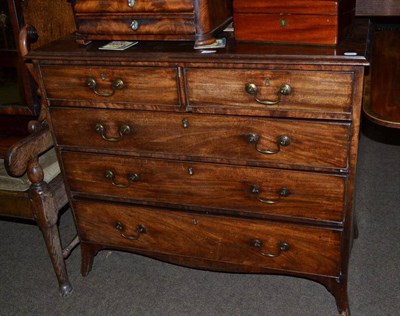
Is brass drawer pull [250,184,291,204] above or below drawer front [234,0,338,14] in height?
below

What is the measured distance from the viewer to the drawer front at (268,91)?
5.95 ft

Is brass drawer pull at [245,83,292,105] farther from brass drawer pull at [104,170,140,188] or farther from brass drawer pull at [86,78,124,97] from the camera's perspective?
brass drawer pull at [104,170,140,188]

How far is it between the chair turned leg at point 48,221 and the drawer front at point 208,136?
0.26m

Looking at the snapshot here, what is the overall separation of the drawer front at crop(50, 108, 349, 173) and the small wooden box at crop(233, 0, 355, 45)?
311 mm

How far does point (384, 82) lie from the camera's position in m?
2.16

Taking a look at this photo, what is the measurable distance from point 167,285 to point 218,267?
362 millimetres

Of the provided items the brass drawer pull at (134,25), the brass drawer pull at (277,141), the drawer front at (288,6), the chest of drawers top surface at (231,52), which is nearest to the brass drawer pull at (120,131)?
the chest of drawers top surface at (231,52)

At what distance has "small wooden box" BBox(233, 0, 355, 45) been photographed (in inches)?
73.3

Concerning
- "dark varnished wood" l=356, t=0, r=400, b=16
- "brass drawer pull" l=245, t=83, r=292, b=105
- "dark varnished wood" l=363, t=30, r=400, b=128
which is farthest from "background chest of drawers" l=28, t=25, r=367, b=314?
"dark varnished wood" l=356, t=0, r=400, b=16

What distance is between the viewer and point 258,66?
186cm

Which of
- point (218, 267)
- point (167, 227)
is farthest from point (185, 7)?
point (218, 267)

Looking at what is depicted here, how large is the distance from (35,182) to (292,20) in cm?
129

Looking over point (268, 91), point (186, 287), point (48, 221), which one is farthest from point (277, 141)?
point (48, 221)

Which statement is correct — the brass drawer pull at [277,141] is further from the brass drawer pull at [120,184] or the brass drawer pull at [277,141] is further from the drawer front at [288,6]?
the brass drawer pull at [120,184]
